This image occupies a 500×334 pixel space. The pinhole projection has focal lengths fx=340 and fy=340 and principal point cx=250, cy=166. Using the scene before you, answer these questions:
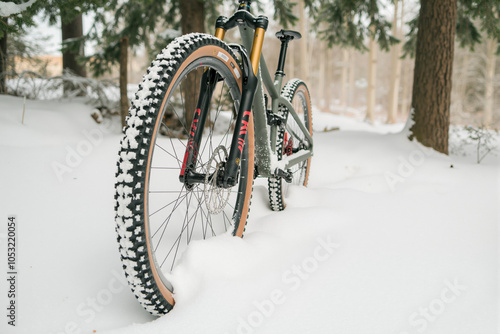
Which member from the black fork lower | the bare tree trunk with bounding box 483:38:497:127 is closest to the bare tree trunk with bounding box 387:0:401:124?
the bare tree trunk with bounding box 483:38:497:127

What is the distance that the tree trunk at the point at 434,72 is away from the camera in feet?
12.2

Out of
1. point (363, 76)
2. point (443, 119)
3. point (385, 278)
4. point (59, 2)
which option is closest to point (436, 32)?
point (443, 119)

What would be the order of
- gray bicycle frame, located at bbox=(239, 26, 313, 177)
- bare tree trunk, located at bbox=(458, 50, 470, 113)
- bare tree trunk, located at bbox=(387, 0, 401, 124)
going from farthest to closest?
1. bare tree trunk, located at bbox=(458, 50, 470, 113)
2. bare tree trunk, located at bbox=(387, 0, 401, 124)
3. gray bicycle frame, located at bbox=(239, 26, 313, 177)

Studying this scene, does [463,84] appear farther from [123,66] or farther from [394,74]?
[123,66]

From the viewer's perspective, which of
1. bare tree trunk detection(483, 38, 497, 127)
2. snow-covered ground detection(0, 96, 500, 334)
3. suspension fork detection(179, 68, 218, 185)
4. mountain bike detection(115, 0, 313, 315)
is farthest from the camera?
bare tree trunk detection(483, 38, 497, 127)

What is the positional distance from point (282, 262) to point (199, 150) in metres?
0.66

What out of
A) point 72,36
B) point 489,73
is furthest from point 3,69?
point 489,73

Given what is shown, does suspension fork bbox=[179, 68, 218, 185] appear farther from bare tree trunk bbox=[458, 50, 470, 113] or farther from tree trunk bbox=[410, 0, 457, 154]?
bare tree trunk bbox=[458, 50, 470, 113]

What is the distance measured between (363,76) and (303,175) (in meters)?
33.0

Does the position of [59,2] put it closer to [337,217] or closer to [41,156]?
[41,156]

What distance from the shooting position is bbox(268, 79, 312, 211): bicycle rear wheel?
2.28 meters

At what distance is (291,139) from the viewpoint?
263 cm

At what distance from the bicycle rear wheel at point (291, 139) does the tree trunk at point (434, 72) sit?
1673 millimetres

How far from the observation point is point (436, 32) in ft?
12.2
